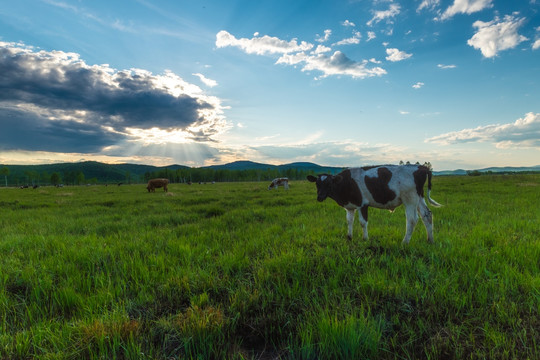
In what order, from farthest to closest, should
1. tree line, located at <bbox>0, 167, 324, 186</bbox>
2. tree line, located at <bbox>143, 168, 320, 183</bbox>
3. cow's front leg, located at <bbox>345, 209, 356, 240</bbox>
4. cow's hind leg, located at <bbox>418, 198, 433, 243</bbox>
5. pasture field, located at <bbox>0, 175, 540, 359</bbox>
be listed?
tree line, located at <bbox>143, 168, 320, 183</bbox> < tree line, located at <bbox>0, 167, 324, 186</bbox> < cow's front leg, located at <bbox>345, 209, 356, 240</bbox> < cow's hind leg, located at <bbox>418, 198, 433, 243</bbox> < pasture field, located at <bbox>0, 175, 540, 359</bbox>

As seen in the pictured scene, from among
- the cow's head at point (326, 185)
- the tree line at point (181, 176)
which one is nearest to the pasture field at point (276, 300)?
the cow's head at point (326, 185)

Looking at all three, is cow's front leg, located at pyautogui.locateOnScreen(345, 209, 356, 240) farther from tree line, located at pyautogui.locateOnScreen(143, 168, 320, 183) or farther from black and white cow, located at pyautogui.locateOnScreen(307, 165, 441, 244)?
A: tree line, located at pyautogui.locateOnScreen(143, 168, 320, 183)

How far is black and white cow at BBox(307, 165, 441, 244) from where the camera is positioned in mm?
5273

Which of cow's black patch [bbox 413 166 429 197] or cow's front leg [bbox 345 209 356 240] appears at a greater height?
cow's black patch [bbox 413 166 429 197]

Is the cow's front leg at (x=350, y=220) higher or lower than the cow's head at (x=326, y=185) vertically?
lower

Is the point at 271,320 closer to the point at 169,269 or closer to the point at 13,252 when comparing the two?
the point at 169,269

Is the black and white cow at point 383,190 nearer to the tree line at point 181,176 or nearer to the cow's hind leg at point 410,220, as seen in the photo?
the cow's hind leg at point 410,220

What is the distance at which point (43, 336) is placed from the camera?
7.65 feet

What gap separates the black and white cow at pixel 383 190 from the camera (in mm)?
5273

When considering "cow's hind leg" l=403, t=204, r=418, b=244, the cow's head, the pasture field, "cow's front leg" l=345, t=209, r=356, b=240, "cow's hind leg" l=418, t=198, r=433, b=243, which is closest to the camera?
the pasture field

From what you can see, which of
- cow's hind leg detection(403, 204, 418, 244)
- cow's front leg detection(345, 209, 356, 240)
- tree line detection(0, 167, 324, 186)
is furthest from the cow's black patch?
tree line detection(0, 167, 324, 186)

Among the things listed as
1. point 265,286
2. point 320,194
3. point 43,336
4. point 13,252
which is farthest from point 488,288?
point 13,252

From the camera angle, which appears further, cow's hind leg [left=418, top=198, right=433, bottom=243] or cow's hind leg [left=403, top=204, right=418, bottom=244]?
cow's hind leg [left=418, top=198, right=433, bottom=243]

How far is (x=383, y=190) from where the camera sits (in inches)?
216
